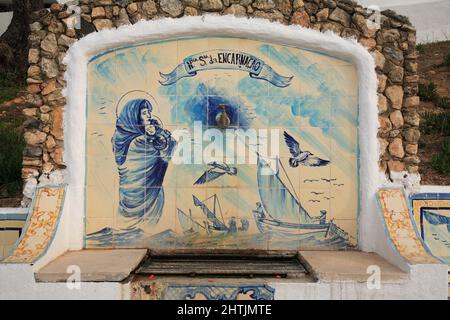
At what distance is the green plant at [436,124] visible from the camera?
368 inches

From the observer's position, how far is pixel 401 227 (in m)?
5.64

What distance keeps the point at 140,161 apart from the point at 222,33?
1.85 metres

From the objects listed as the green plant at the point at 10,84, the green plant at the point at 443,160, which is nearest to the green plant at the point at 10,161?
the green plant at the point at 10,84

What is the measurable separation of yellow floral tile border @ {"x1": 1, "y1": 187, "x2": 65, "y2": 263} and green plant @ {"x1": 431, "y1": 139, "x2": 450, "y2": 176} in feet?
18.3

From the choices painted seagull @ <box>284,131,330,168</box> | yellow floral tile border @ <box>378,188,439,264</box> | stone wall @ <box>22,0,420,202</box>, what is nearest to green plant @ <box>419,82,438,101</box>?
stone wall @ <box>22,0,420,202</box>

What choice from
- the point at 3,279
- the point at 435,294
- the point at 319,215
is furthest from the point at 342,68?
the point at 3,279

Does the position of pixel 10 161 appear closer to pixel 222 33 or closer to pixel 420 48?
pixel 222 33

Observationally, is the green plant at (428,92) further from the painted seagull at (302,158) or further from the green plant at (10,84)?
the green plant at (10,84)

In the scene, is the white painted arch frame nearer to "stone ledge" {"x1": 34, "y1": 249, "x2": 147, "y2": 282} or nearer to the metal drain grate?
"stone ledge" {"x1": 34, "y1": 249, "x2": 147, "y2": 282}

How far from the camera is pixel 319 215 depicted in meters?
6.14

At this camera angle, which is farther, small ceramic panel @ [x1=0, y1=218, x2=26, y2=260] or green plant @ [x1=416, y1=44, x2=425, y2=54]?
green plant @ [x1=416, y1=44, x2=425, y2=54]

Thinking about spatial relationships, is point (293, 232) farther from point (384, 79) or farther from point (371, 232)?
point (384, 79)

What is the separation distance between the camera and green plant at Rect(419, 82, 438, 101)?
1079 cm

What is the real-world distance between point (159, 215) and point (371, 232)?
8.34 ft
